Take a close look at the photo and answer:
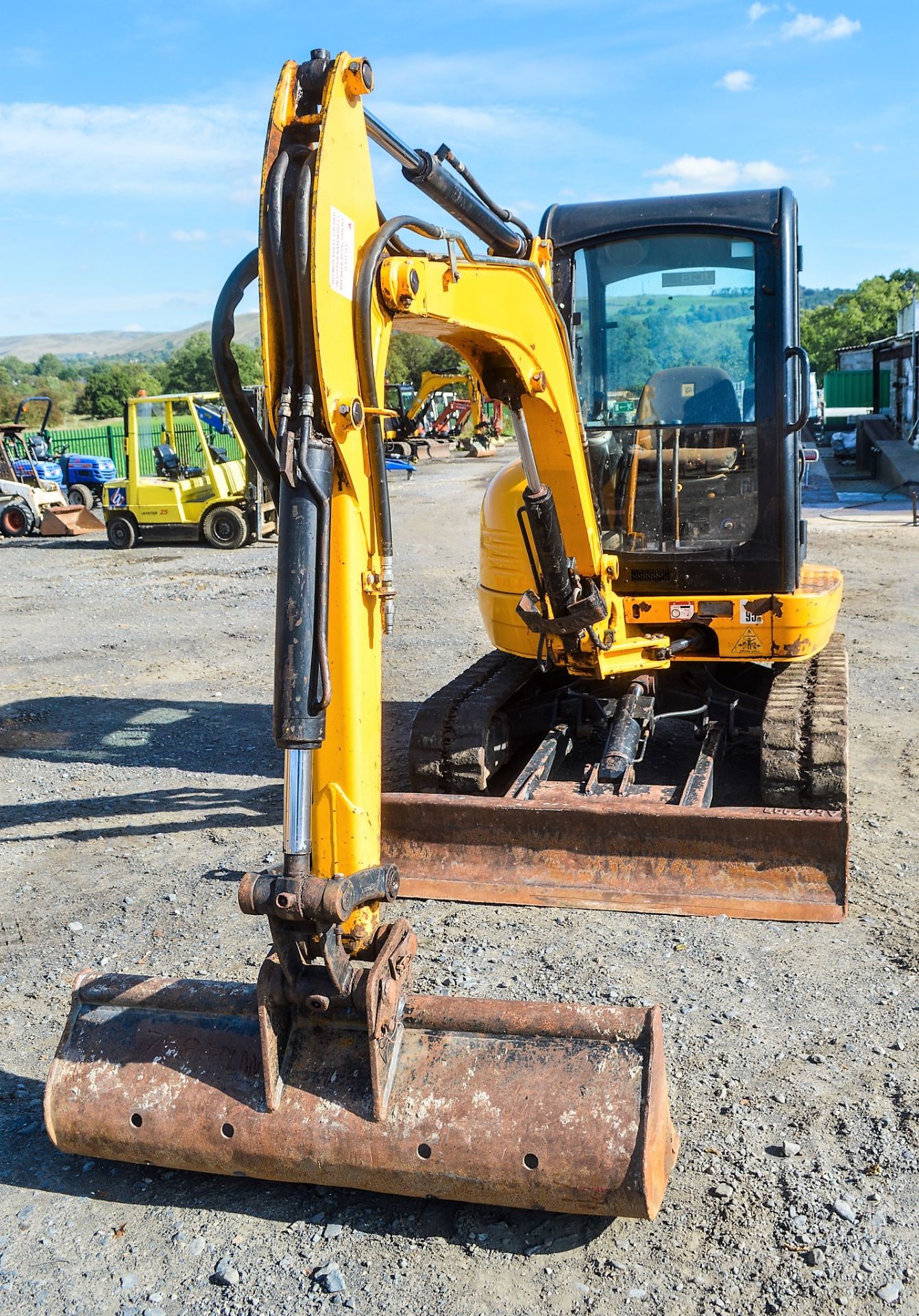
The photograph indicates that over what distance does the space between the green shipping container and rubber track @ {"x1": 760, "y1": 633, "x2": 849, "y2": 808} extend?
1314 inches

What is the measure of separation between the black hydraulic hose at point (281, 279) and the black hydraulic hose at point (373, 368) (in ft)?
0.93

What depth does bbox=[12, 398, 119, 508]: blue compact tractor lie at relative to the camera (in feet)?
71.7

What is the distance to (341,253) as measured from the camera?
10.9ft

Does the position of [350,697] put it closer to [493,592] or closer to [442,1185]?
[442,1185]

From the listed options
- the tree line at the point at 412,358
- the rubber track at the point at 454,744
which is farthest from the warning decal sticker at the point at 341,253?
the tree line at the point at 412,358

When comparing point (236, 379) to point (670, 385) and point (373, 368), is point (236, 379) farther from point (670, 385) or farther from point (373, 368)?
point (670, 385)

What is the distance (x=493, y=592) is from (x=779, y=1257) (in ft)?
12.5

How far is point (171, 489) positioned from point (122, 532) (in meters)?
1.12

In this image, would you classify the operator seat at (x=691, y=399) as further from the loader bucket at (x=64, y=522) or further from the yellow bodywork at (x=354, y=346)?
the loader bucket at (x=64, y=522)

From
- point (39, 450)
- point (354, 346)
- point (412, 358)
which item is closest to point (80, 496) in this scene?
point (39, 450)

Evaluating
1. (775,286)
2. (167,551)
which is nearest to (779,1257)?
(775,286)

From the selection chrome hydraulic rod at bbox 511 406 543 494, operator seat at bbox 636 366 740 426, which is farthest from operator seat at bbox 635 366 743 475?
chrome hydraulic rod at bbox 511 406 543 494

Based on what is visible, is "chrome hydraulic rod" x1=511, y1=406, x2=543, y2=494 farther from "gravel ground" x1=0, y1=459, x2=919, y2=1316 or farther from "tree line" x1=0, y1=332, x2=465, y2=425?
"tree line" x1=0, y1=332, x2=465, y2=425

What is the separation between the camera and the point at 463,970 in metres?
4.64
